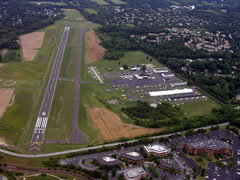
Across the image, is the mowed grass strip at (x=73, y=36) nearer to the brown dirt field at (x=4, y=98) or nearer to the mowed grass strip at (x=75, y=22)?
the mowed grass strip at (x=75, y=22)

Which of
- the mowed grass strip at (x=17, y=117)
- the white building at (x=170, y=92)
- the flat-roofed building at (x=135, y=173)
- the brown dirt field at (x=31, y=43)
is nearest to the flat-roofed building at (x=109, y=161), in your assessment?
the flat-roofed building at (x=135, y=173)

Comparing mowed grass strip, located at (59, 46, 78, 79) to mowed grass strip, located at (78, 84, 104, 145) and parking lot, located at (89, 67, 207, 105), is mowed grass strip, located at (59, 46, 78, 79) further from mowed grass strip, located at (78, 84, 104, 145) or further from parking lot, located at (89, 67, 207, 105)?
mowed grass strip, located at (78, 84, 104, 145)

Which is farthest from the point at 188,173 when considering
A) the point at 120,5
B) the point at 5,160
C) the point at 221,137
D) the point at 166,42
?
the point at 120,5

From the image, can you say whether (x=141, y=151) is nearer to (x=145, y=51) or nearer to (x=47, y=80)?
(x=47, y=80)

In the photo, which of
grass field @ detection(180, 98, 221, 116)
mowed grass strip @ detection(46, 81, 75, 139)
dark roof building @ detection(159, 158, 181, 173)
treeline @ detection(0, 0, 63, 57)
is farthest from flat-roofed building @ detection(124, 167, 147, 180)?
treeline @ detection(0, 0, 63, 57)

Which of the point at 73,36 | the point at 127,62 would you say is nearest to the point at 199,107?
the point at 127,62

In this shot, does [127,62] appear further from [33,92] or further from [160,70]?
[33,92]
